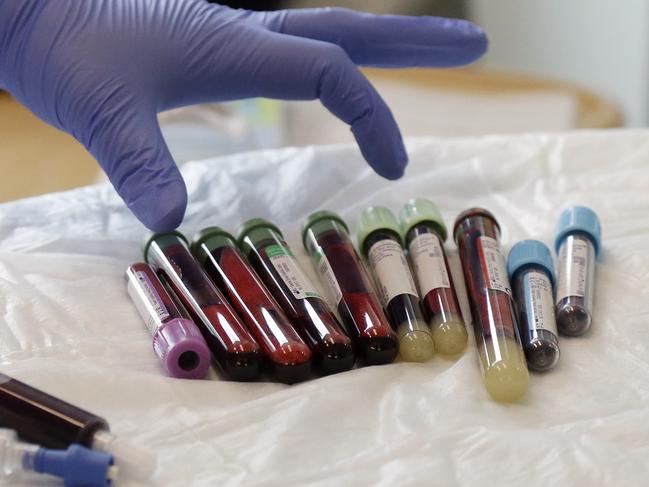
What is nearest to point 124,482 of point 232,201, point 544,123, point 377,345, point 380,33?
point 377,345

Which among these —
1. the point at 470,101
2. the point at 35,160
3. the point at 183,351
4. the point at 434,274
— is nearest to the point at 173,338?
the point at 183,351

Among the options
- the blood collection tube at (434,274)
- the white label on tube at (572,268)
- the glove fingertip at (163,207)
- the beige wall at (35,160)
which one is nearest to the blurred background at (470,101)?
the beige wall at (35,160)

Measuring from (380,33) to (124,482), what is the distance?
576 millimetres

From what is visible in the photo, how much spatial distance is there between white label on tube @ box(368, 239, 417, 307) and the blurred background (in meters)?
0.64

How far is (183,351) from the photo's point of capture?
2.24 feet

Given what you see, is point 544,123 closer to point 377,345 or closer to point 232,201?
point 232,201

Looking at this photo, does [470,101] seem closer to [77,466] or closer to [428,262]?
[428,262]

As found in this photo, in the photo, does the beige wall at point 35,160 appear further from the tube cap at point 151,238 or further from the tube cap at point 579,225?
the tube cap at point 579,225

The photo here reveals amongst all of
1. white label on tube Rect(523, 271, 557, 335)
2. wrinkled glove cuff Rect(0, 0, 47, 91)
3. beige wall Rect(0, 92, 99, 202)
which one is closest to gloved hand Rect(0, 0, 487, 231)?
wrinkled glove cuff Rect(0, 0, 47, 91)

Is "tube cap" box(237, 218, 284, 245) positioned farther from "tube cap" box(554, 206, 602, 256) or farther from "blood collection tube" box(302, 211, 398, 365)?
"tube cap" box(554, 206, 602, 256)

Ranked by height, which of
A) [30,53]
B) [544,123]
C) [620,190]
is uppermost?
[30,53]

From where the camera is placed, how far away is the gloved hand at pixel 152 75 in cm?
83

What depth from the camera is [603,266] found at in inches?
33.2

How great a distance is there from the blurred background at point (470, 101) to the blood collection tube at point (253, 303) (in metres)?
0.56
